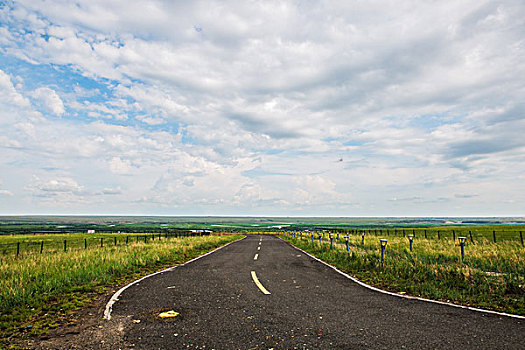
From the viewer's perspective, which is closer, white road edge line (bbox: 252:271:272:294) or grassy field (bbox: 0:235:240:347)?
grassy field (bbox: 0:235:240:347)

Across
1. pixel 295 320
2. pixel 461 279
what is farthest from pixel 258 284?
pixel 461 279

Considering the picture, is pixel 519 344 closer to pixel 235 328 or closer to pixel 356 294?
pixel 356 294

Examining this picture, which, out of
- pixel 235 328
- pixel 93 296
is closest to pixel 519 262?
pixel 235 328

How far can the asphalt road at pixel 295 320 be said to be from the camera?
4.57 meters

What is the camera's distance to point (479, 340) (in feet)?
15.3

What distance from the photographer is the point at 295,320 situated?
561 centimetres

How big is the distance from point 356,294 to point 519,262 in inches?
300

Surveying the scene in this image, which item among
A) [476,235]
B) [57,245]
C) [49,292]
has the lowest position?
[57,245]

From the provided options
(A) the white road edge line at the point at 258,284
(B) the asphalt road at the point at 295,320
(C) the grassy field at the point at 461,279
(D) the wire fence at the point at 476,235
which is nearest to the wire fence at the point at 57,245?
(A) the white road edge line at the point at 258,284

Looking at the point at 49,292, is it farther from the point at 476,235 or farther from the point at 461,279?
the point at 476,235

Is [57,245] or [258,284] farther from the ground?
[258,284]

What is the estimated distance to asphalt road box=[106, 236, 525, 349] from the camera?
457 cm

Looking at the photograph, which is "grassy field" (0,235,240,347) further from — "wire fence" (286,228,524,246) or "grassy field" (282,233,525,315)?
"wire fence" (286,228,524,246)

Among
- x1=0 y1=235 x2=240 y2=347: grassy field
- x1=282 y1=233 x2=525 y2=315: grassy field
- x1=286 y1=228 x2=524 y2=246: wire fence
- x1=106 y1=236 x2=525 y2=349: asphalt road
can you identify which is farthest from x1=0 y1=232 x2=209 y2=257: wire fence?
x1=282 y1=233 x2=525 y2=315: grassy field
